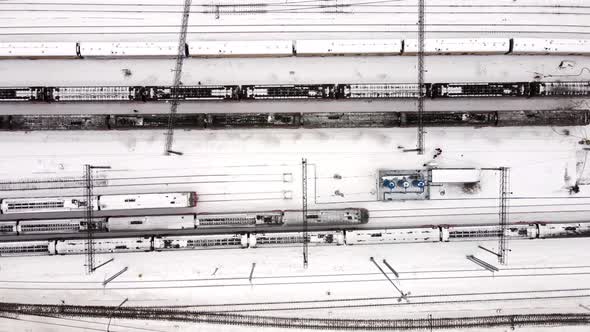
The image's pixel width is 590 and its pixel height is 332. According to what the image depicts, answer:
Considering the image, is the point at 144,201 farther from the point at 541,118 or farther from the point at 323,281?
the point at 541,118

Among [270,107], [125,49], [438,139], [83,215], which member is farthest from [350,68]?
[83,215]

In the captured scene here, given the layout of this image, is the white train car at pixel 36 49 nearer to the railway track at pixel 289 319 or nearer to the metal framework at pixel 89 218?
the metal framework at pixel 89 218

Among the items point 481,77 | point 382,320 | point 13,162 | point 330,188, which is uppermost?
point 481,77

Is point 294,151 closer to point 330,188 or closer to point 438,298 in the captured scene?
point 330,188

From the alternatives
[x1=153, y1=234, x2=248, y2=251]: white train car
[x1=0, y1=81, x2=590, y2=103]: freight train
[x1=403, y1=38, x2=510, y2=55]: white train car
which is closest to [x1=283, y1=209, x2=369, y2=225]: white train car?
[x1=153, y1=234, x2=248, y2=251]: white train car

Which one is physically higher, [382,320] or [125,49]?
[125,49]

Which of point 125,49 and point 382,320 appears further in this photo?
point 382,320
